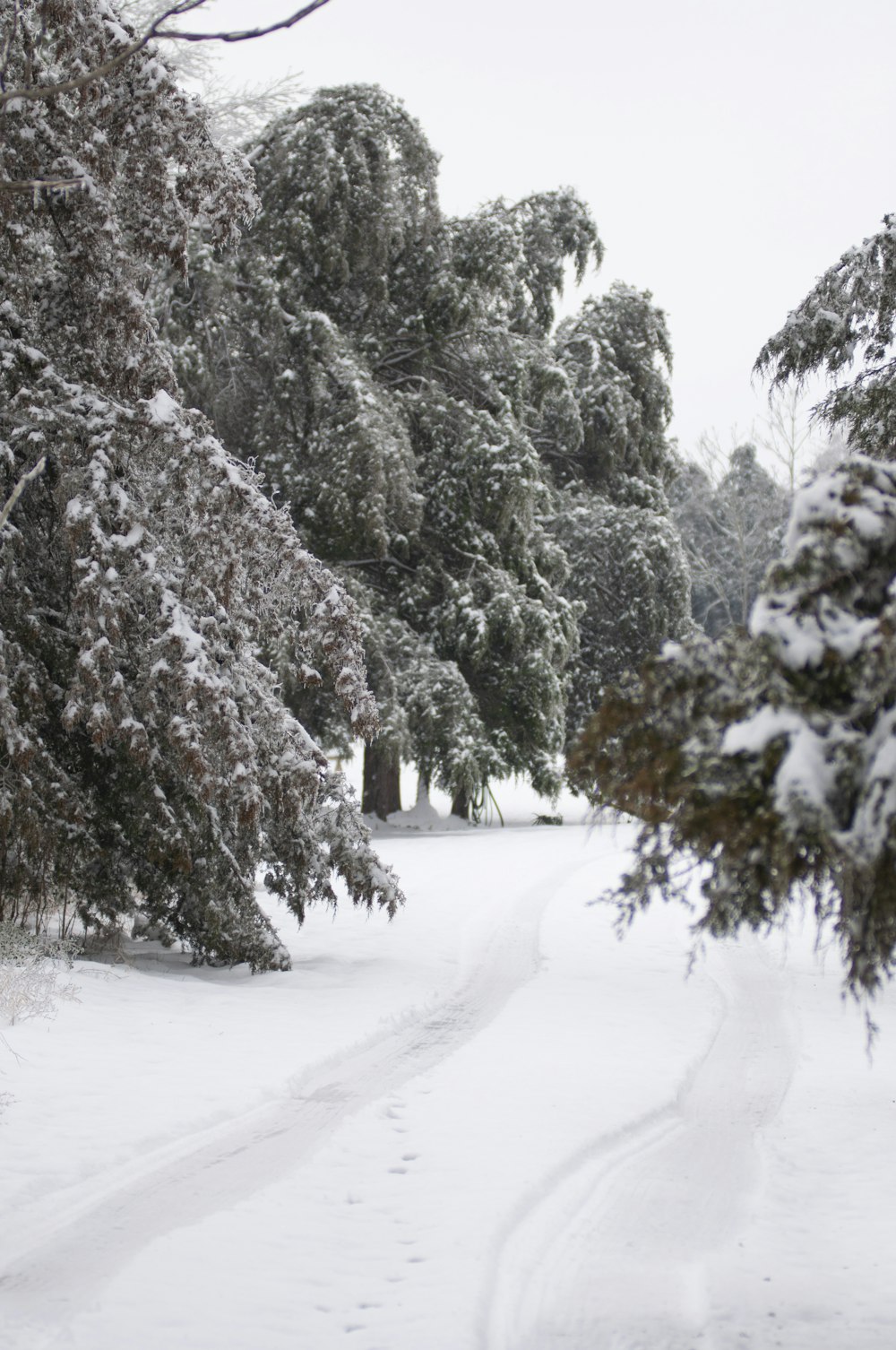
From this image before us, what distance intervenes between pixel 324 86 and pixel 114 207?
34.9ft

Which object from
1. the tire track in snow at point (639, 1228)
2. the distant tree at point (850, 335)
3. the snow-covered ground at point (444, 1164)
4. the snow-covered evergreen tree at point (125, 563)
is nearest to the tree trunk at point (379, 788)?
the snow-covered ground at point (444, 1164)

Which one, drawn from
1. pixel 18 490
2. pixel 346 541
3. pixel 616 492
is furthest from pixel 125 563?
pixel 616 492

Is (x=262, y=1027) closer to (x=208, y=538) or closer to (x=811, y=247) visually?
(x=208, y=538)

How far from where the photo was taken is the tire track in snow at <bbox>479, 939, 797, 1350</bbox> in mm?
3781

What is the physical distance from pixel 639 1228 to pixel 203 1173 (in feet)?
5.31

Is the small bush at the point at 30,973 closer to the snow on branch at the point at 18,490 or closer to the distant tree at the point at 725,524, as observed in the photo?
the snow on branch at the point at 18,490

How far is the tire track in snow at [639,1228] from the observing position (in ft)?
12.4

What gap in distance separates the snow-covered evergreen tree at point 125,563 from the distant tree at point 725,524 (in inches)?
1069

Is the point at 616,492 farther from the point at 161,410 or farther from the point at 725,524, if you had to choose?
the point at 161,410

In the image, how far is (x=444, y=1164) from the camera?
200 inches

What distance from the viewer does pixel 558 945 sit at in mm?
10305

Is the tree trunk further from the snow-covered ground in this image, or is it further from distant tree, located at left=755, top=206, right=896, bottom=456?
distant tree, located at left=755, top=206, right=896, bottom=456

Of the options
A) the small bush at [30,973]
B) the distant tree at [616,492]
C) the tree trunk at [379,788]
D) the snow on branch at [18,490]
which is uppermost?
the distant tree at [616,492]

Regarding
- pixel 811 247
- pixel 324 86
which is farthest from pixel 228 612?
pixel 811 247
